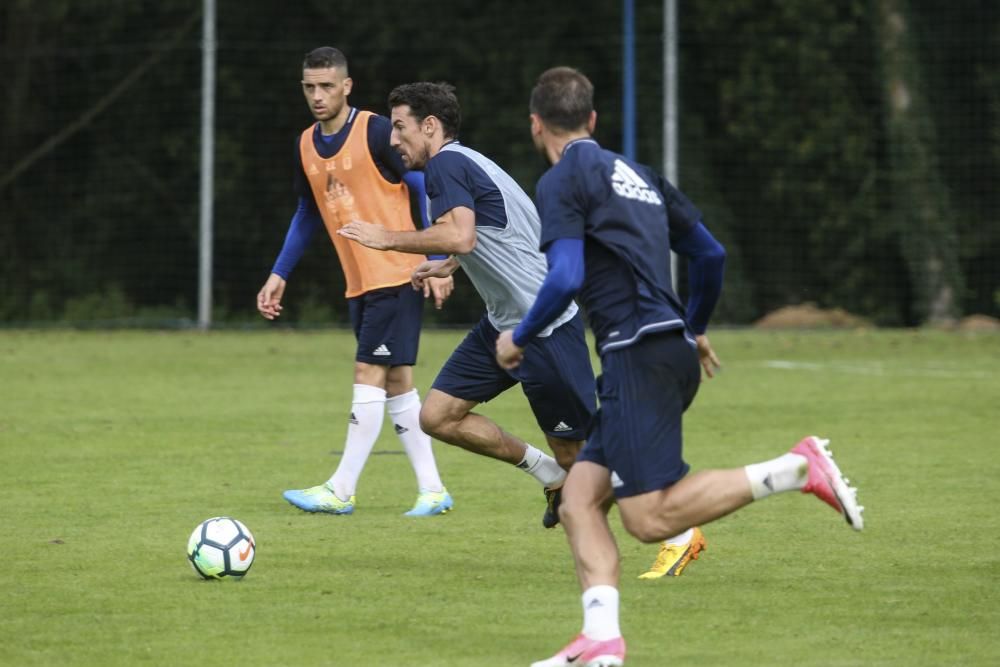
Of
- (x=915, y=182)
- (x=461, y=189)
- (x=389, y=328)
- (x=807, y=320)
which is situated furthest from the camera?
(x=915, y=182)

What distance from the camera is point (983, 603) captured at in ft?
20.2

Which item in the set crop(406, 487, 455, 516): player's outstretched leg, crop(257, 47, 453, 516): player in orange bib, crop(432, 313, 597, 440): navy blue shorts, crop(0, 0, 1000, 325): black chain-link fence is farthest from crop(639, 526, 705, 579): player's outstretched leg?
crop(0, 0, 1000, 325): black chain-link fence

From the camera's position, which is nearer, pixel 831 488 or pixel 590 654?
pixel 590 654

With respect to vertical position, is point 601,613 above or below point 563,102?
below

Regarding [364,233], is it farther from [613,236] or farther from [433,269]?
[613,236]

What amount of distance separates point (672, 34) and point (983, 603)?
14480mm

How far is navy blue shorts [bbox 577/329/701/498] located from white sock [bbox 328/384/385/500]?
306cm

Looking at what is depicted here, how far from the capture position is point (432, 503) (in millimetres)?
8289

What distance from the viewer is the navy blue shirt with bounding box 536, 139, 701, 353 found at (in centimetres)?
536

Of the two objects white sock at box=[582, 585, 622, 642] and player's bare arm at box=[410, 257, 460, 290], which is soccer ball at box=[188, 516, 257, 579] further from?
white sock at box=[582, 585, 622, 642]

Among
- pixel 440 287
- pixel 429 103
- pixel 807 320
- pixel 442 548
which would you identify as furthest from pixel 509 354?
pixel 807 320

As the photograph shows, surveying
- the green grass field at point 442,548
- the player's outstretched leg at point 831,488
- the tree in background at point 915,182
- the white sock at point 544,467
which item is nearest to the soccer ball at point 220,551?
the green grass field at point 442,548

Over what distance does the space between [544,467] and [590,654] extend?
242 cm

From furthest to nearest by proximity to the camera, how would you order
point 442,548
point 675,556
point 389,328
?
1. point 389,328
2. point 442,548
3. point 675,556
